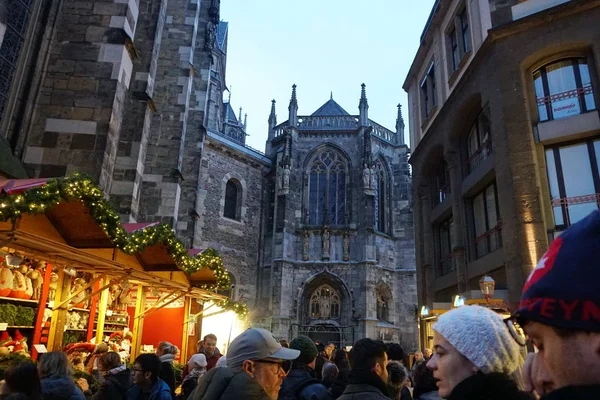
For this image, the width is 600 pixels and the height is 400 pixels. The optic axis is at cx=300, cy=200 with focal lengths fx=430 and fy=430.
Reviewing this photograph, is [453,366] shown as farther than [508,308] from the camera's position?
No

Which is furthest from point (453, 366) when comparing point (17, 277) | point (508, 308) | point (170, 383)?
point (508, 308)

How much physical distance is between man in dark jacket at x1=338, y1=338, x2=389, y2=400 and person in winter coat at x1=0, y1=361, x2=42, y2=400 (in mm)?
2245

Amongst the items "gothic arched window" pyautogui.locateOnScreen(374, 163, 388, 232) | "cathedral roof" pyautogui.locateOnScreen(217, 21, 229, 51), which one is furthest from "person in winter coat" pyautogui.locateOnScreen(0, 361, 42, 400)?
"cathedral roof" pyautogui.locateOnScreen(217, 21, 229, 51)

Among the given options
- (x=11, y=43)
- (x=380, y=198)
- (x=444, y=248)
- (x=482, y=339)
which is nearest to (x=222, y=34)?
(x=380, y=198)

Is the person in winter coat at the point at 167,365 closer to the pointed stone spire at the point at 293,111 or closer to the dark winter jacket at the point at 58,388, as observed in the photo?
the dark winter jacket at the point at 58,388

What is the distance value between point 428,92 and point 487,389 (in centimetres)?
1733

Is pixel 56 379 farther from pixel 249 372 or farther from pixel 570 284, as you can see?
pixel 570 284

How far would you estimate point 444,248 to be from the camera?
1642cm

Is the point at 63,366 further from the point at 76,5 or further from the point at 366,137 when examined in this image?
the point at 366,137

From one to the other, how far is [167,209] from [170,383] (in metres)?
9.79

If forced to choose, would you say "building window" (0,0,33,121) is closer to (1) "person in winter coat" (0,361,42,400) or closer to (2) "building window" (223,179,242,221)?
(1) "person in winter coat" (0,361,42,400)

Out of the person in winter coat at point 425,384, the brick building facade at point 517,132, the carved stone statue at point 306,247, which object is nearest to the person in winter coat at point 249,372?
the person in winter coat at point 425,384

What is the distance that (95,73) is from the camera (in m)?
9.62

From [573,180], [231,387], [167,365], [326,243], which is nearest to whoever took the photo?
[231,387]
